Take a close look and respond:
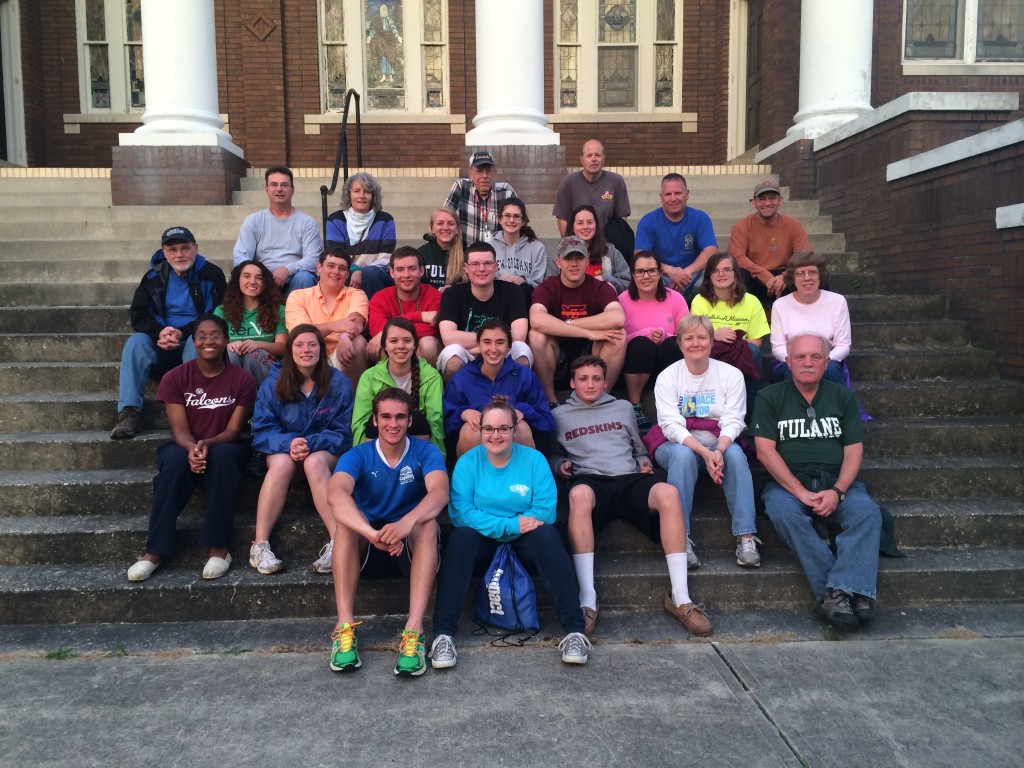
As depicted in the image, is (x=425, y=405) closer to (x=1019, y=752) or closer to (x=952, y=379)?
(x=1019, y=752)

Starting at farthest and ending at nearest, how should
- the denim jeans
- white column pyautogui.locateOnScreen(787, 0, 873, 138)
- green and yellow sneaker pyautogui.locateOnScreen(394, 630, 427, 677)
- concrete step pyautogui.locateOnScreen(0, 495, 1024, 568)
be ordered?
white column pyautogui.locateOnScreen(787, 0, 873, 138) < concrete step pyautogui.locateOnScreen(0, 495, 1024, 568) < the denim jeans < green and yellow sneaker pyautogui.locateOnScreen(394, 630, 427, 677)

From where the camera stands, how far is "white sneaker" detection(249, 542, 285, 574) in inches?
169

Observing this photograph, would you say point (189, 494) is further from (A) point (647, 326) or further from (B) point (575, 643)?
(A) point (647, 326)

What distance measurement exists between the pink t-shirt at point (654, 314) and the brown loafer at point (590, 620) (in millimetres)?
1978

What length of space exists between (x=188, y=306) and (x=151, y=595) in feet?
6.83

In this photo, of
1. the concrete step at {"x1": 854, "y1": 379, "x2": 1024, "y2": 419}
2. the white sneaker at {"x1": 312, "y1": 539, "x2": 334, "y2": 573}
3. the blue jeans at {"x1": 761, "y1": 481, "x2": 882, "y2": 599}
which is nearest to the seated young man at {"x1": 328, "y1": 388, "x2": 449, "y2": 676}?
the white sneaker at {"x1": 312, "y1": 539, "x2": 334, "y2": 573}

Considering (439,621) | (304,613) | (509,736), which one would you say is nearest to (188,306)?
(304,613)

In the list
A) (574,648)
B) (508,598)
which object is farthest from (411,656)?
(574,648)

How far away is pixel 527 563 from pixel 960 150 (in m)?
4.71

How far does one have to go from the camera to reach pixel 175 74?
868 centimetres

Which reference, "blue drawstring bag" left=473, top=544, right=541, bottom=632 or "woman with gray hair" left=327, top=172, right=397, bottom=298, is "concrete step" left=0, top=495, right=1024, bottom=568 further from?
"woman with gray hair" left=327, top=172, right=397, bottom=298

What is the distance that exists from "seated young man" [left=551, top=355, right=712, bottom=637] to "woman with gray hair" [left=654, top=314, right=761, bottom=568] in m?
0.17

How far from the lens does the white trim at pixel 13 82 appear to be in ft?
37.4

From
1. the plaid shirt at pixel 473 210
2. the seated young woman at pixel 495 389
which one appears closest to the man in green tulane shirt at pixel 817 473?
the seated young woman at pixel 495 389
